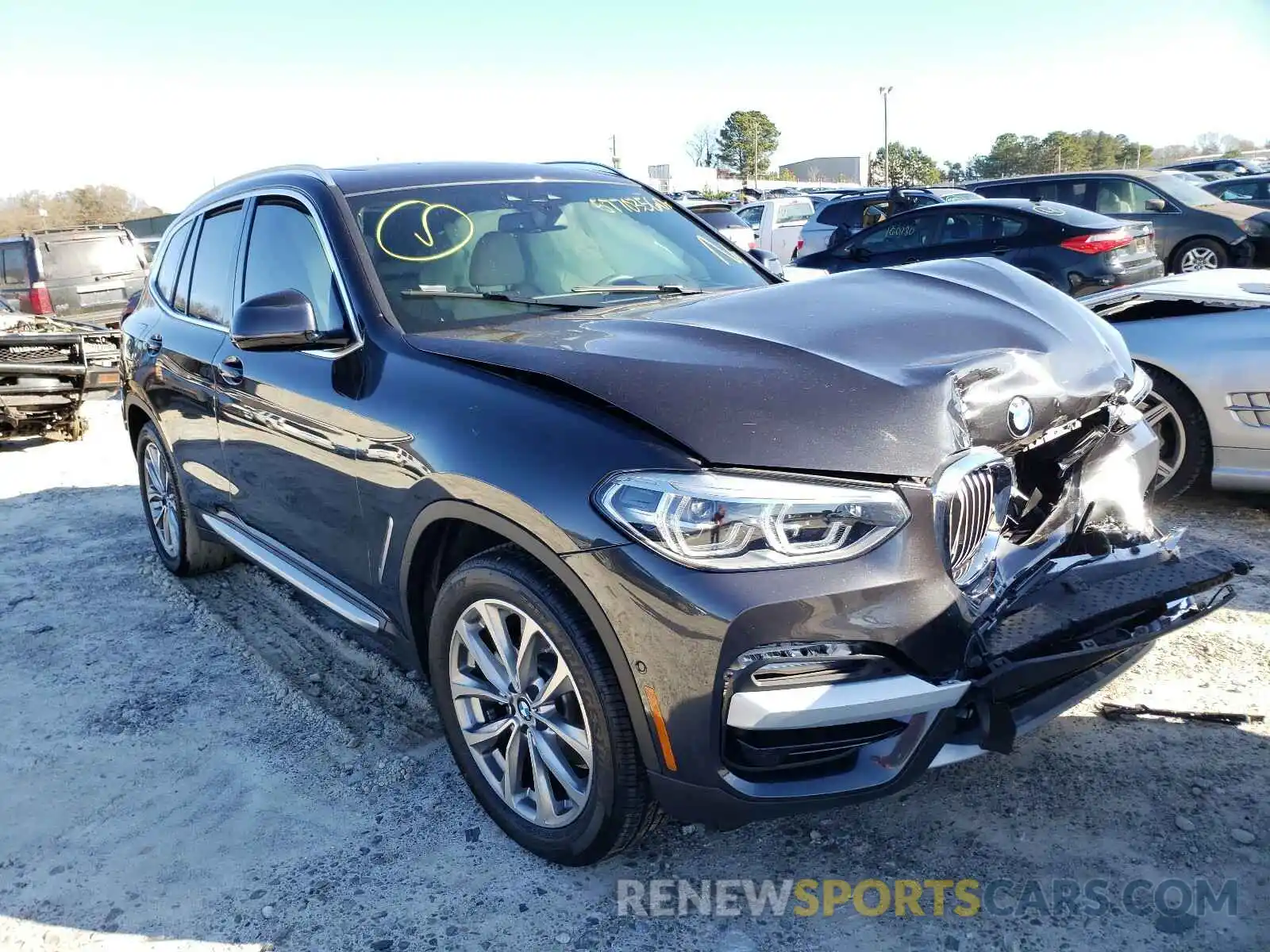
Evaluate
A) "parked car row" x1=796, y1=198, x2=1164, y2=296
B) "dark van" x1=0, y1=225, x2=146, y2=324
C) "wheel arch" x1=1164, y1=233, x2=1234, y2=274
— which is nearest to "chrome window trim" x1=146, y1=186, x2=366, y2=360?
"parked car row" x1=796, y1=198, x2=1164, y2=296

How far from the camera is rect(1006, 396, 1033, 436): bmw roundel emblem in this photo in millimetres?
2467

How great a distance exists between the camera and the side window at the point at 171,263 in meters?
4.61

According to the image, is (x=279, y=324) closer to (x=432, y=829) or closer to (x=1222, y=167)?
(x=432, y=829)

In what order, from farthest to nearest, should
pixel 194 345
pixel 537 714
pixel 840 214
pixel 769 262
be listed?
pixel 840 214 → pixel 769 262 → pixel 194 345 → pixel 537 714

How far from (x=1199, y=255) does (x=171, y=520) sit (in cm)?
1196

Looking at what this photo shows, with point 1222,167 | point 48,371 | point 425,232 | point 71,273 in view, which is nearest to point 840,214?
point 48,371

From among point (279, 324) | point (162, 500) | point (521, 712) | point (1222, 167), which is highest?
point (1222, 167)

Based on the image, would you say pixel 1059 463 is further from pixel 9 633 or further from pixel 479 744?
pixel 9 633

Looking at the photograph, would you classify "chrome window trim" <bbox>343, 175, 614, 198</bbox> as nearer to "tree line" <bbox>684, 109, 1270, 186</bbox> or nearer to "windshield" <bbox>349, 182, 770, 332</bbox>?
"windshield" <bbox>349, 182, 770, 332</bbox>

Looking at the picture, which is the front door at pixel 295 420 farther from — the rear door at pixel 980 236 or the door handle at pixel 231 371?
the rear door at pixel 980 236

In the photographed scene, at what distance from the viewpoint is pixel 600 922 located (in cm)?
242

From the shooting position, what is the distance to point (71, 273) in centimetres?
1242

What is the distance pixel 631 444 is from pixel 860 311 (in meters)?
0.95

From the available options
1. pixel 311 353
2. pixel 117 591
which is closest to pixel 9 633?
pixel 117 591
